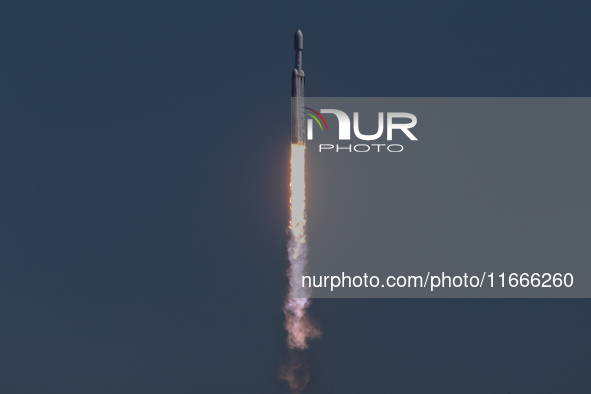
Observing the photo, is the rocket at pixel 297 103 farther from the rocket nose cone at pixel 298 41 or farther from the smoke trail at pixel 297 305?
the smoke trail at pixel 297 305

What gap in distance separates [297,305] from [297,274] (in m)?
2.41

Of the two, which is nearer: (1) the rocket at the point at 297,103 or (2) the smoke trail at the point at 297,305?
(1) the rocket at the point at 297,103

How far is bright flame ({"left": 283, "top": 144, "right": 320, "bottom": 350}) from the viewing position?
69062 mm

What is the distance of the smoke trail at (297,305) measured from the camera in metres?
69.8

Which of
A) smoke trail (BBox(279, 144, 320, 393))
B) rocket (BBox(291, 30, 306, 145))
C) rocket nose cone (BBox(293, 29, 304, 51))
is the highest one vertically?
rocket nose cone (BBox(293, 29, 304, 51))

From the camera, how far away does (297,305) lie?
7094cm

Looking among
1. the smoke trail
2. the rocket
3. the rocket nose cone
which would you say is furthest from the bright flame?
the rocket nose cone

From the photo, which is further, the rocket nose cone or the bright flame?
the bright flame

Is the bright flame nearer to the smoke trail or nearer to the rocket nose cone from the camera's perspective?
the smoke trail

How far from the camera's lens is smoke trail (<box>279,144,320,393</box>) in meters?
69.8

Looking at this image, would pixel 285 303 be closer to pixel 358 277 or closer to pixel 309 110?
pixel 358 277

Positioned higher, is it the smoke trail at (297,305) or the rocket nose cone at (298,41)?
the rocket nose cone at (298,41)

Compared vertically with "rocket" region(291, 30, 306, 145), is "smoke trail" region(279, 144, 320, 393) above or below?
below

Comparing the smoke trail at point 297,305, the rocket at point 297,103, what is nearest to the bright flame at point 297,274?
the smoke trail at point 297,305
